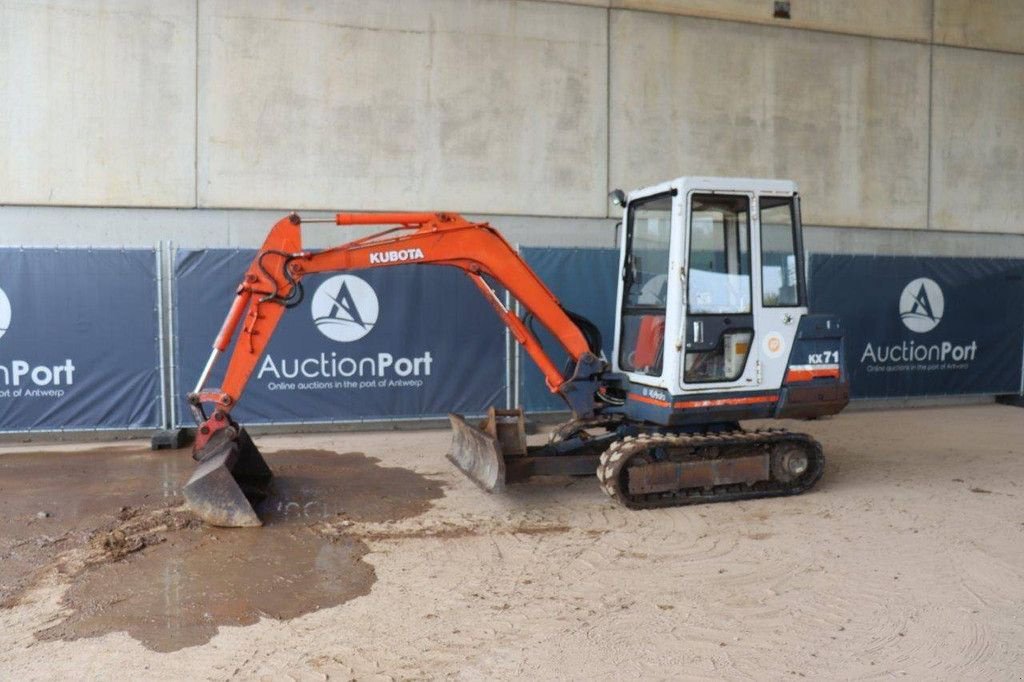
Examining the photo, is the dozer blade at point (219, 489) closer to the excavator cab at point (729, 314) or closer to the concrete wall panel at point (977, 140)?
the excavator cab at point (729, 314)

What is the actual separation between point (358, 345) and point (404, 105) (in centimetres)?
316

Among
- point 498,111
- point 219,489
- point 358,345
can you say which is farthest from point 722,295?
point 498,111

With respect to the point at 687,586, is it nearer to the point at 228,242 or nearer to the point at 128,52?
the point at 228,242

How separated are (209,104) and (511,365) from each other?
191 inches

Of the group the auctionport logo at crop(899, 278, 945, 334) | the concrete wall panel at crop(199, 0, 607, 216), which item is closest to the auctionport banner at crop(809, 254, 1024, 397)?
the auctionport logo at crop(899, 278, 945, 334)

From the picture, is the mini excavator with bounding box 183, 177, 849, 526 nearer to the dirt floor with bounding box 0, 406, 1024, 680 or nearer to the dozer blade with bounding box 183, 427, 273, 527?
the dozer blade with bounding box 183, 427, 273, 527

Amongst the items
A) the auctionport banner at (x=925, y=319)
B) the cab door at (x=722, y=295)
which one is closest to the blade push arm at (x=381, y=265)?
the cab door at (x=722, y=295)

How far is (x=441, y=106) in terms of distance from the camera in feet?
32.7

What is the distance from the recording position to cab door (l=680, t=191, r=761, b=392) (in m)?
6.22

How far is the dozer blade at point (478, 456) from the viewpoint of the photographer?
19.6 ft

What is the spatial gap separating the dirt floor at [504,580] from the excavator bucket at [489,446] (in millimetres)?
248

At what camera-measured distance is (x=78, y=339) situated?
28.5ft

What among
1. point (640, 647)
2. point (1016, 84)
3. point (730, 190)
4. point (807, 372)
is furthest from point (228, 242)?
point (1016, 84)

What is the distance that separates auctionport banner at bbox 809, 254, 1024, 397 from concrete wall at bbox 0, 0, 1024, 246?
87 cm
